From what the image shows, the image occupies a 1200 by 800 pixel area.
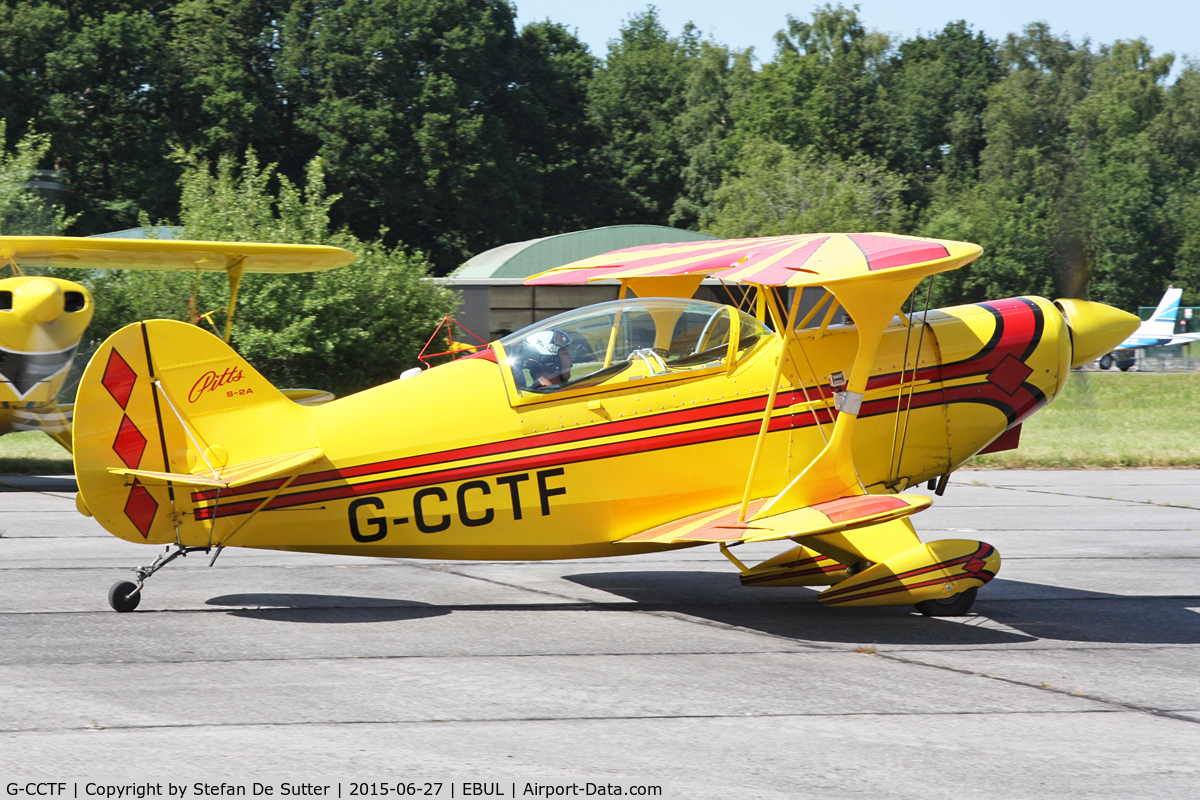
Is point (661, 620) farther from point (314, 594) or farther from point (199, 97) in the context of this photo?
point (199, 97)

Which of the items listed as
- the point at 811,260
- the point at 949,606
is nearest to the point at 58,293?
the point at 811,260

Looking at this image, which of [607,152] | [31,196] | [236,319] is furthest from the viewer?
[607,152]

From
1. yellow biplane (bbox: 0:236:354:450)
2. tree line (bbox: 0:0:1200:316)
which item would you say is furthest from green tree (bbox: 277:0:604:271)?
yellow biplane (bbox: 0:236:354:450)

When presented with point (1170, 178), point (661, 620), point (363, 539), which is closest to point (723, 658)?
point (661, 620)

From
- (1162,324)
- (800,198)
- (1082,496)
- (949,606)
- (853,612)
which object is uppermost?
(800,198)

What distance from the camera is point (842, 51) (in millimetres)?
81938

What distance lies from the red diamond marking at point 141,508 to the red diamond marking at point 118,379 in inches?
21.3

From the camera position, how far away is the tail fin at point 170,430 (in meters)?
7.09

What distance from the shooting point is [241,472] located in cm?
729

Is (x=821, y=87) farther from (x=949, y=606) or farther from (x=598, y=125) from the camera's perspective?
(x=949, y=606)

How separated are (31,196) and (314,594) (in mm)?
14844

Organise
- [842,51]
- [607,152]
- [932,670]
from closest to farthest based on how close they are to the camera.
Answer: [932,670] → [607,152] → [842,51]

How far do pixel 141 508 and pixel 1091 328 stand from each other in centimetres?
720

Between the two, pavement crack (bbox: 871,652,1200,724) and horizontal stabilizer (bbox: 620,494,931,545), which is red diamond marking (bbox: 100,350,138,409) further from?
pavement crack (bbox: 871,652,1200,724)
